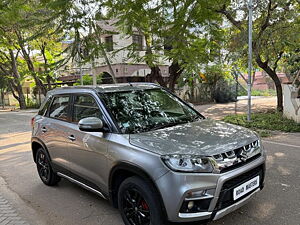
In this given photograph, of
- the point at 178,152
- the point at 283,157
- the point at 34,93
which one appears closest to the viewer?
the point at 178,152

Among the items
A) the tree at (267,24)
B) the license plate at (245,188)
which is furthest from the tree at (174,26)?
the license plate at (245,188)

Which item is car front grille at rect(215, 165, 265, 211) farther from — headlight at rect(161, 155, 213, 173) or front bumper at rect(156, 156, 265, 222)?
headlight at rect(161, 155, 213, 173)

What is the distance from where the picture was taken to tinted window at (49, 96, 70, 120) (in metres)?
4.36

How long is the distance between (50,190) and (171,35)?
5.86 metres

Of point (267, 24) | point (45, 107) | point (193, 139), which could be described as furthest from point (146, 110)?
point (267, 24)

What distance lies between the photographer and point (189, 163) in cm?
265

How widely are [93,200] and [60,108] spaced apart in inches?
63.5

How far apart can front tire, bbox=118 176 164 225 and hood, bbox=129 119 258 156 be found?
41 centimetres

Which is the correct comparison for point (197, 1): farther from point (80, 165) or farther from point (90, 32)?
point (80, 165)

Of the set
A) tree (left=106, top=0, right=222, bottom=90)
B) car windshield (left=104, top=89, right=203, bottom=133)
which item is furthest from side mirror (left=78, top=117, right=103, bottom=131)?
tree (left=106, top=0, right=222, bottom=90)

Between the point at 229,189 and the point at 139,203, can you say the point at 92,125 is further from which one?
the point at 229,189

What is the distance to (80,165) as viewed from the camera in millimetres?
3840

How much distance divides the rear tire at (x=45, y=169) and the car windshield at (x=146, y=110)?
1923mm

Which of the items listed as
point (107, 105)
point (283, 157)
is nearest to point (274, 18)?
point (283, 157)
